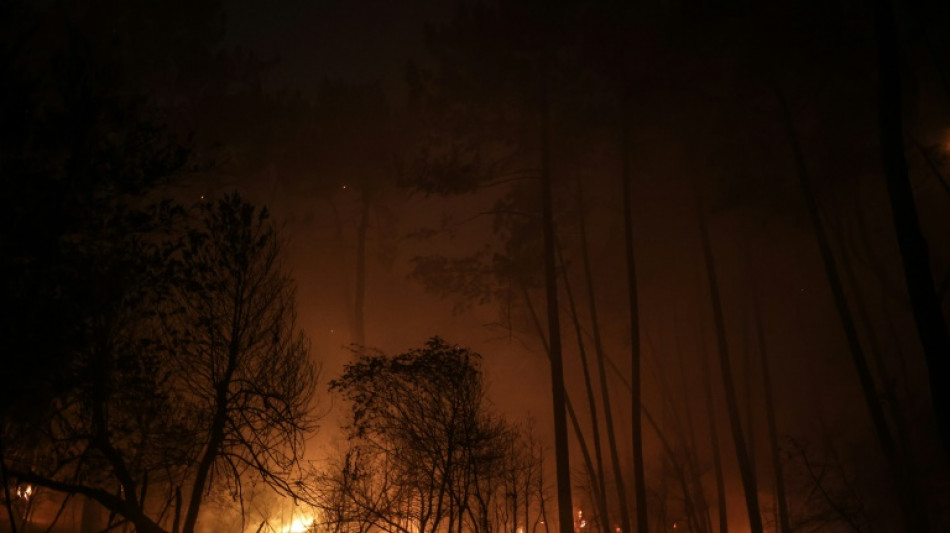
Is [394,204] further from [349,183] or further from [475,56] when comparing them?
[475,56]

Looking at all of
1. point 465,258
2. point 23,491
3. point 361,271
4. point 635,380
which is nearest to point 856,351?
point 635,380

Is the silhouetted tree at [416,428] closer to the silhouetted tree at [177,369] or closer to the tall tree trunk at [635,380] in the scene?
the silhouetted tree at [177,369]

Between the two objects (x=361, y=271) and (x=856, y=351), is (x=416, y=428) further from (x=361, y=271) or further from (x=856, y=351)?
(x=361, y=271)

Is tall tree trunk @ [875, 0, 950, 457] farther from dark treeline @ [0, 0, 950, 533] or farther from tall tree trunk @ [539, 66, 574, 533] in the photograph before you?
tall tree trunk @ [539, 66, 574, 533]

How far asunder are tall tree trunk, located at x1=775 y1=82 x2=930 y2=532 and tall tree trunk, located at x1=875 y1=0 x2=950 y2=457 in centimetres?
366

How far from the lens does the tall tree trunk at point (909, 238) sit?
7254mm

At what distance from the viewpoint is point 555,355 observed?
552 inches

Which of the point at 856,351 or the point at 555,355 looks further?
the point at 555,355

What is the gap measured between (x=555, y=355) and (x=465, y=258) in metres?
6.21

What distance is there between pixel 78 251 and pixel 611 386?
31.9 metres

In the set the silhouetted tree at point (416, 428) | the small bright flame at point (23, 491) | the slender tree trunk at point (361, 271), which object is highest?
the slender tree trunk at point (361, 271)

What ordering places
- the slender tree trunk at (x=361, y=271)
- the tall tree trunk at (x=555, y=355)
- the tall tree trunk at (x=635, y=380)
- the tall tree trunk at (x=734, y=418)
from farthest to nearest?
1. the slender tree trunk at (x=361, y=271)
2. the tall tree trunk at (x=734, y=418)
3. the tall tree trunk at (x=635, y=380)
4. the tall tree trunk at (x=555, y=355)

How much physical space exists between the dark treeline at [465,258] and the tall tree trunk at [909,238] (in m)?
0.04

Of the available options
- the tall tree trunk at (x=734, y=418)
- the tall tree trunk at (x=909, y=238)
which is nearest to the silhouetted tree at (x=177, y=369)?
the tall tree trunk at (x=909, y=238)
